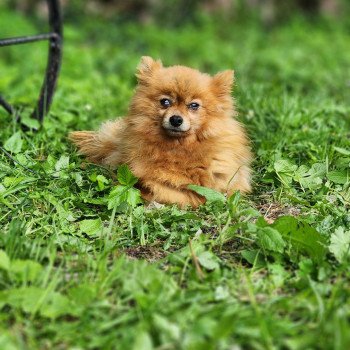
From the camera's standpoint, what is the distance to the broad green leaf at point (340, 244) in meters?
2.76

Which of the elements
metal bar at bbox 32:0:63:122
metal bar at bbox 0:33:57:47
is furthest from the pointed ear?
metal bar at bbox 32:0:63:122

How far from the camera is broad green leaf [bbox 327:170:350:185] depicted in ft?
12.1

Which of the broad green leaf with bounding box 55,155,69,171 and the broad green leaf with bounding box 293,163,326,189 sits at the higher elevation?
the broad green leaf with bounding box 293,163,326,189

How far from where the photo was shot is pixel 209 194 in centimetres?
335

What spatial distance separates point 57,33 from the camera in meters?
4.66

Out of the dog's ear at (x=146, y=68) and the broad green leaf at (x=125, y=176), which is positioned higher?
the dog's ear at (x=146, y=68)

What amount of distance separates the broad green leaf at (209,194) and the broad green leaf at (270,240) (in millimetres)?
470

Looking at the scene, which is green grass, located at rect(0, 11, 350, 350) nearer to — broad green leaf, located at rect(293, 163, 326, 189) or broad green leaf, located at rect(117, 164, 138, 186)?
broad green leaf, located at rect(293, 163, 326, 189)

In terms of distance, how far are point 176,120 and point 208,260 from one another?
930mm

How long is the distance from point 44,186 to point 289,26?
10.2 meters

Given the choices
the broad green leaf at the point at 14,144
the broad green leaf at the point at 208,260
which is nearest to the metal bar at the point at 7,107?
the broad green leaf at the point at 14,144

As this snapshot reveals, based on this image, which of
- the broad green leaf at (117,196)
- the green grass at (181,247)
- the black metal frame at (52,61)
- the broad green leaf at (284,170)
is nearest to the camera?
the green grass at (181,247)

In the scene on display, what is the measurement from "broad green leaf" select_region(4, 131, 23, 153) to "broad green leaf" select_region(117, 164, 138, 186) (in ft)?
2.85

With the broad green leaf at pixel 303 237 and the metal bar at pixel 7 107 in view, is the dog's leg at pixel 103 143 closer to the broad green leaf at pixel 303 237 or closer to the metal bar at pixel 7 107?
the metal bar at pixel 7 107
